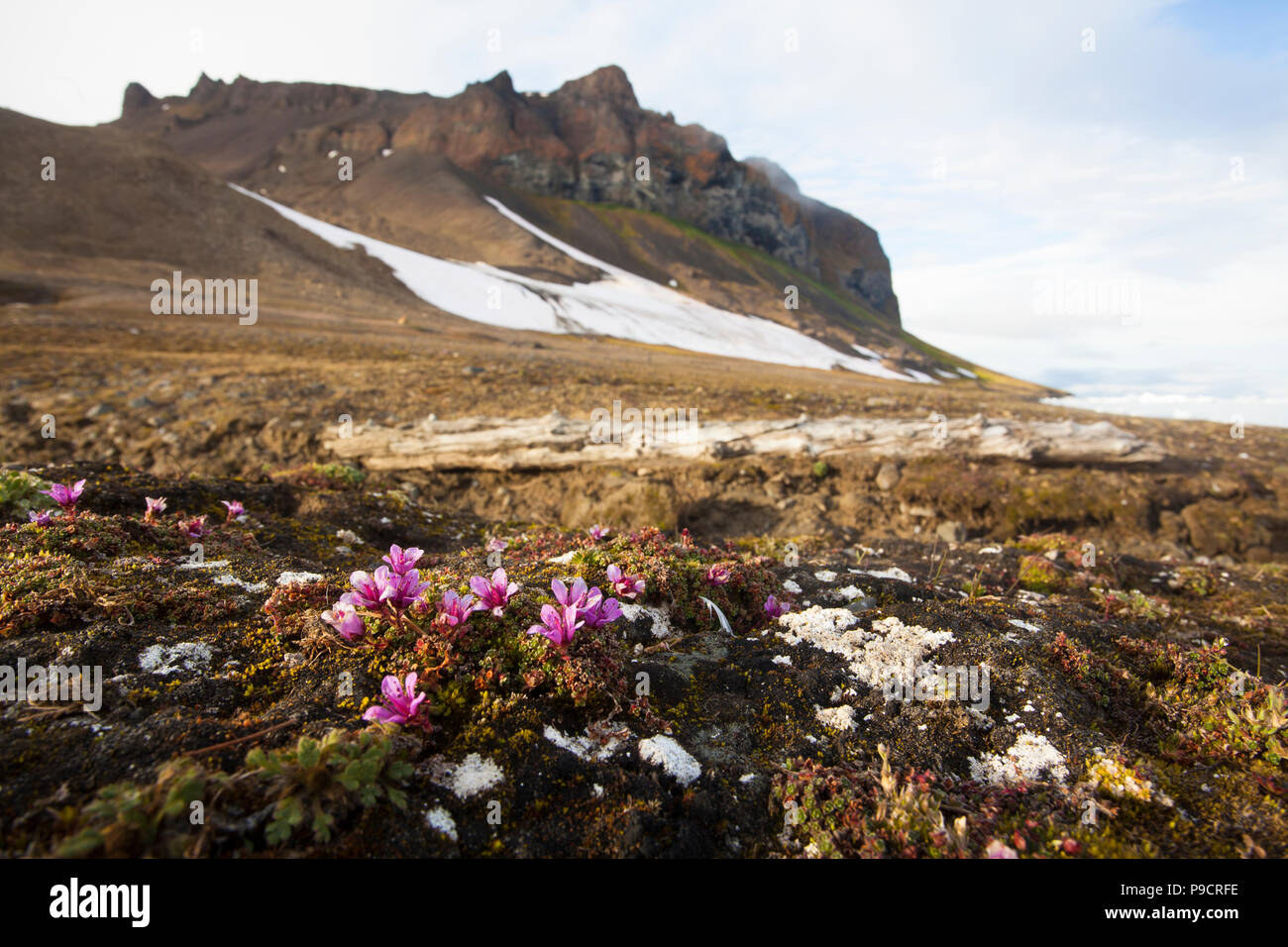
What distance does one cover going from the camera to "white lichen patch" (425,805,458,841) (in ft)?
6.79

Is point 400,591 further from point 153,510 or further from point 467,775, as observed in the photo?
point 153,510

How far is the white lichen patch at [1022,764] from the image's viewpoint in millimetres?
2645

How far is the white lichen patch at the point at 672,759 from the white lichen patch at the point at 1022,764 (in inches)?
50.0

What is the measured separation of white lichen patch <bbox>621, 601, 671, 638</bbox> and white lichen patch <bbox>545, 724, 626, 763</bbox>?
964 millimetres

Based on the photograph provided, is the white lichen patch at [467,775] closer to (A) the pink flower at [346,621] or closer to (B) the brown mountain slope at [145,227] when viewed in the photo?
(A) the pink flower at [346,621]

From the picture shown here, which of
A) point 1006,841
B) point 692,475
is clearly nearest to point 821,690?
point 1006,841

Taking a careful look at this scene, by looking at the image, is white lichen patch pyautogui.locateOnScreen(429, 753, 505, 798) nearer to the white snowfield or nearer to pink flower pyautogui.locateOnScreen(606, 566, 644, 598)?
pink flower pyautogui.locateOnScreen(606, 566, 644, 598)

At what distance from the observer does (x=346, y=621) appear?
107 inches

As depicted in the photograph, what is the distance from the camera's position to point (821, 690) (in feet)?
10.4

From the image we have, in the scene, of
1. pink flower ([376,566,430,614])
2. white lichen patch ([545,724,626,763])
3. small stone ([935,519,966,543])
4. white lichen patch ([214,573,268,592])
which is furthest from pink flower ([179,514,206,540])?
small stone ([935,519,966,543])

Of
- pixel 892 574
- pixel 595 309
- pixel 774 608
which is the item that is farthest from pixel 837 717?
pixel 595 309
